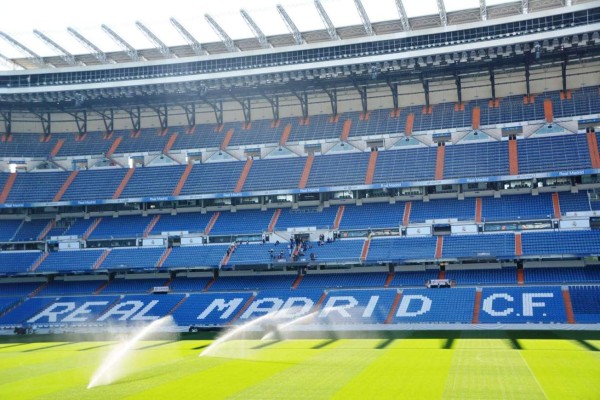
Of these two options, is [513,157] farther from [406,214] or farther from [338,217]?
[338,217]

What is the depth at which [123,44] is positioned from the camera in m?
61.3

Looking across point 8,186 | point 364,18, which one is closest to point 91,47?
point 8,186

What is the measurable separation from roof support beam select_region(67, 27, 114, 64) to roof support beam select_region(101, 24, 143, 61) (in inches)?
113

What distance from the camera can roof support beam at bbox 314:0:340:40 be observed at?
176ft

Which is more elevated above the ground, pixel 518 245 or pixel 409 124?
pixel 409 124

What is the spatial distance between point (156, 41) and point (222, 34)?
6793mm

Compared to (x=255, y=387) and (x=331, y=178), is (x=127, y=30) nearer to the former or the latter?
(x=331, y=178)

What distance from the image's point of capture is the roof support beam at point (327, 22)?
176 feet

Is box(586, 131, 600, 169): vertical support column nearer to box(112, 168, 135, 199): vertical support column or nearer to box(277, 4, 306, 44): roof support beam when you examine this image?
box(277, 4, 306, 44): roof support beam

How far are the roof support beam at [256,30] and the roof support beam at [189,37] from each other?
6.20 m

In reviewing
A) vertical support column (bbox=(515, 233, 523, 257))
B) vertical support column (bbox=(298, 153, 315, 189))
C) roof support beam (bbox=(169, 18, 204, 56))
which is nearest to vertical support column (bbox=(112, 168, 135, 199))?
roof support beam (bbox=(169, 18, 204, 56))

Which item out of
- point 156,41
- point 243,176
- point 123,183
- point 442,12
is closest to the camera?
point 442,12

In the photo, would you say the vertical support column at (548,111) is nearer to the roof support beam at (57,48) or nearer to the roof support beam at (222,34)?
the roof support beam at (222,34)

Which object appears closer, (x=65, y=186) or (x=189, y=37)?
(x=189, y=37)
